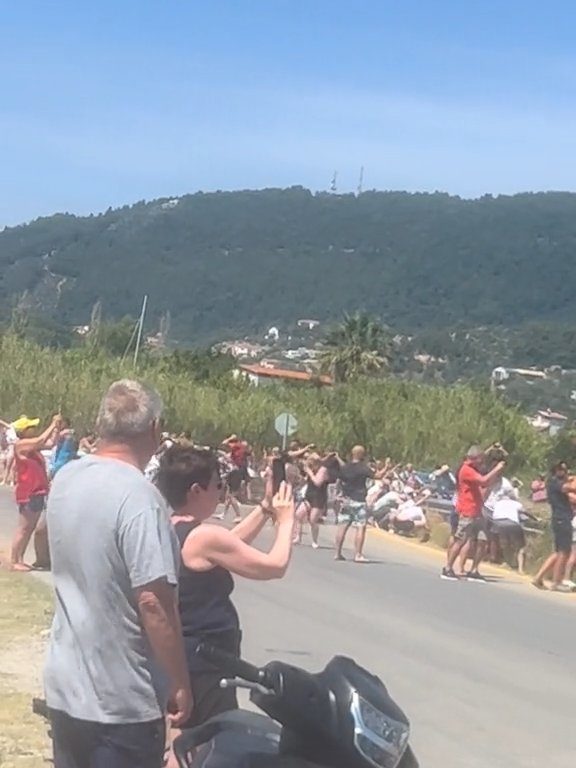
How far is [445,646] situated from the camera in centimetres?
1289

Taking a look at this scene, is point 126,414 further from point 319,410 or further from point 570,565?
point 319,410

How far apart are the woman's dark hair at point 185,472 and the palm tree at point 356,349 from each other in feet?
268

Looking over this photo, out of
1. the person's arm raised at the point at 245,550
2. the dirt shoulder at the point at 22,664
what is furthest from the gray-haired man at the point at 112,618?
the dirt shoulder at the point at 22,664

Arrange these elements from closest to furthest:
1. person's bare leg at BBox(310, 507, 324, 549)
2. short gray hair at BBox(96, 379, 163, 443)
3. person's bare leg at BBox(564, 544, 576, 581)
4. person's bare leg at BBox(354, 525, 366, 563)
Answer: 1. short gray hair at BBox(96, 379, 163, 443)
2. person's bare leg at BBox(564, 544, 576, 581)
3. person's bare leg at BBox(354, 525, 366, 563)
4. person's bare leg at BBox(310, 507, 324, 549)

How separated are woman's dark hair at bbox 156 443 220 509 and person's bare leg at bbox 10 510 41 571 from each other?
10.5 meters

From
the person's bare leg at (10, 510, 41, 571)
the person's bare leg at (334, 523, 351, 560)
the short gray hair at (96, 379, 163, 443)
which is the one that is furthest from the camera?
the person's bare leg at (334, 523, 351, 560)

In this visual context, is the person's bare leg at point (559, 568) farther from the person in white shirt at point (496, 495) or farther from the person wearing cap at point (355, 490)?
the person wearing cap at point (355, 490)

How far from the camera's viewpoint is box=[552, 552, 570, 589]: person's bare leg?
1897 cm

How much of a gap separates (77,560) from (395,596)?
1295cm

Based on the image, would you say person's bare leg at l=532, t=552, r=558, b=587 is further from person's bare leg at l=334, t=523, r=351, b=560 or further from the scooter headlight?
the scooter headlight

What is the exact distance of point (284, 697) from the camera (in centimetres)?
409

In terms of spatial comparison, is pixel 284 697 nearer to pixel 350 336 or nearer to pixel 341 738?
pixel 341 738

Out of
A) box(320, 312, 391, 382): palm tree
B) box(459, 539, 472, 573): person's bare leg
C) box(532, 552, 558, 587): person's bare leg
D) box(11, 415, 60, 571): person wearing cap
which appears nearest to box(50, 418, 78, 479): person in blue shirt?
box(11, 415, 60, 571): person wearing cap

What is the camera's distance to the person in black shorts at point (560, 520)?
730 inches
